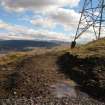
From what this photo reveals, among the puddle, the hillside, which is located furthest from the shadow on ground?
the puddle

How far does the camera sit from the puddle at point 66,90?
30.9 meters

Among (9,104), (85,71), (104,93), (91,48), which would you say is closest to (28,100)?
(9,104)

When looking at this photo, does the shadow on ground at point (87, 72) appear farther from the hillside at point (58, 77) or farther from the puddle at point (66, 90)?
the puddle at point (66, 90)

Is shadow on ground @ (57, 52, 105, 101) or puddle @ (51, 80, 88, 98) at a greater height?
shadow on ground @ (57, 52, 105, 101)

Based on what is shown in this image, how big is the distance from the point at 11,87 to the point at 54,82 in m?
4.84

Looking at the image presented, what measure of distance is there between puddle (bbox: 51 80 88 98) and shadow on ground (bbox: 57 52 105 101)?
2.63 ft

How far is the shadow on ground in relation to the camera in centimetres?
3272

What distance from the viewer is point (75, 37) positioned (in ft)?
190

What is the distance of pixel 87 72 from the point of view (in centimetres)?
3656

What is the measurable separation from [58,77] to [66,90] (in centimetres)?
394

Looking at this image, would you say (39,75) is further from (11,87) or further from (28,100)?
(28,100)

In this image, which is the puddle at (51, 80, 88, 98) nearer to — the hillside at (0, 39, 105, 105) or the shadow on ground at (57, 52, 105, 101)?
the hillside at (0, 39, 105, 105)

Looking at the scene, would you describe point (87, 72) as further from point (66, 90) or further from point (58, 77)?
point (66, 90)

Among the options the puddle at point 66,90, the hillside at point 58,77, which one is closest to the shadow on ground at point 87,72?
the hillside at point 58,77
